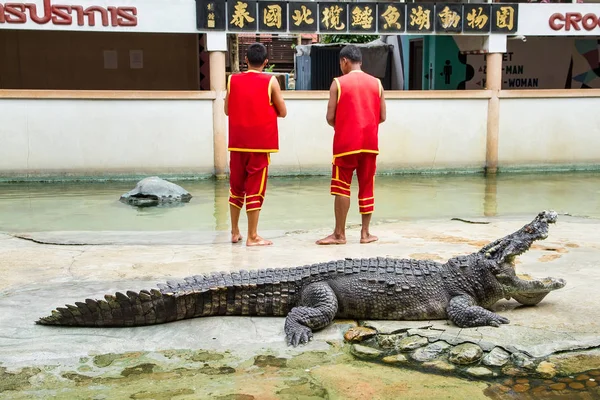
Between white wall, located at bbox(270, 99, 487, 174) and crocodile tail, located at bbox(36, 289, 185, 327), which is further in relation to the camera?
white wall, located at bbox(270, 99, 487, 174)

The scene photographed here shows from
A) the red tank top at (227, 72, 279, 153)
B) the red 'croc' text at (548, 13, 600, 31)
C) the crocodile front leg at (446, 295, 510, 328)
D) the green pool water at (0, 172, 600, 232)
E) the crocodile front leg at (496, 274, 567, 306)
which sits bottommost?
the green pool water at (0, 172, 600, 232)

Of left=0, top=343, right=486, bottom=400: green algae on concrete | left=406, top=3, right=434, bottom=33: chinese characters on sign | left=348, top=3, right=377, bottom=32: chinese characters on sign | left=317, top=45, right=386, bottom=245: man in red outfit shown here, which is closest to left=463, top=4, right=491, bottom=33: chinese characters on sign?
left=406, top=3, right=434, bottom=33: chinese characters on sign

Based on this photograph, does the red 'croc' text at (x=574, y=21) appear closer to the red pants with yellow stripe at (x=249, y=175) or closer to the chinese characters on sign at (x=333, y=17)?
the chinese characters on sign at (x=333, y=17)

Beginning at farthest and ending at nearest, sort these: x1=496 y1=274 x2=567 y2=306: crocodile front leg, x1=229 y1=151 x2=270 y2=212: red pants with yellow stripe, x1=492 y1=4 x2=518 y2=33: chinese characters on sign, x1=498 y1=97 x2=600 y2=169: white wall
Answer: x1=498 y1=97 x2=600 y2=169: white wall < x1=492 y1=4 x2=518 y2=33: chinese characters on sign < x1=229 y1=151 x2=270 y2=212: red pants with yellow stripe < x1=496 y1=274 x2=567 y2=306: crocodile front leg

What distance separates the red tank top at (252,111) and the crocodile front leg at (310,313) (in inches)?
74.5

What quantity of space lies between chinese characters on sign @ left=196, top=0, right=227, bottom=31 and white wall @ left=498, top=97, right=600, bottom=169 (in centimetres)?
512

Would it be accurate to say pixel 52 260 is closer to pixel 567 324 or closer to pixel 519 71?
pixel 567 324

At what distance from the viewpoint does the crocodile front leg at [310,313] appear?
3.48m

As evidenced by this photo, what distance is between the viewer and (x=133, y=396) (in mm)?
2863

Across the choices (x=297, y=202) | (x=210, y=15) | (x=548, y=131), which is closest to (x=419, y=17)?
(x=548, y=131)

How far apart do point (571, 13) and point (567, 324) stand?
963cm

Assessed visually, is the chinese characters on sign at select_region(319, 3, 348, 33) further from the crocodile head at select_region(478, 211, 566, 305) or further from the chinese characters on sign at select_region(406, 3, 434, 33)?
the crocodile head at select_region(478, 211, 566, 305)

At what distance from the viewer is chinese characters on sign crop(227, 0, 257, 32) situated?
10648mm

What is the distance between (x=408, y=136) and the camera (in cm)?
1169
